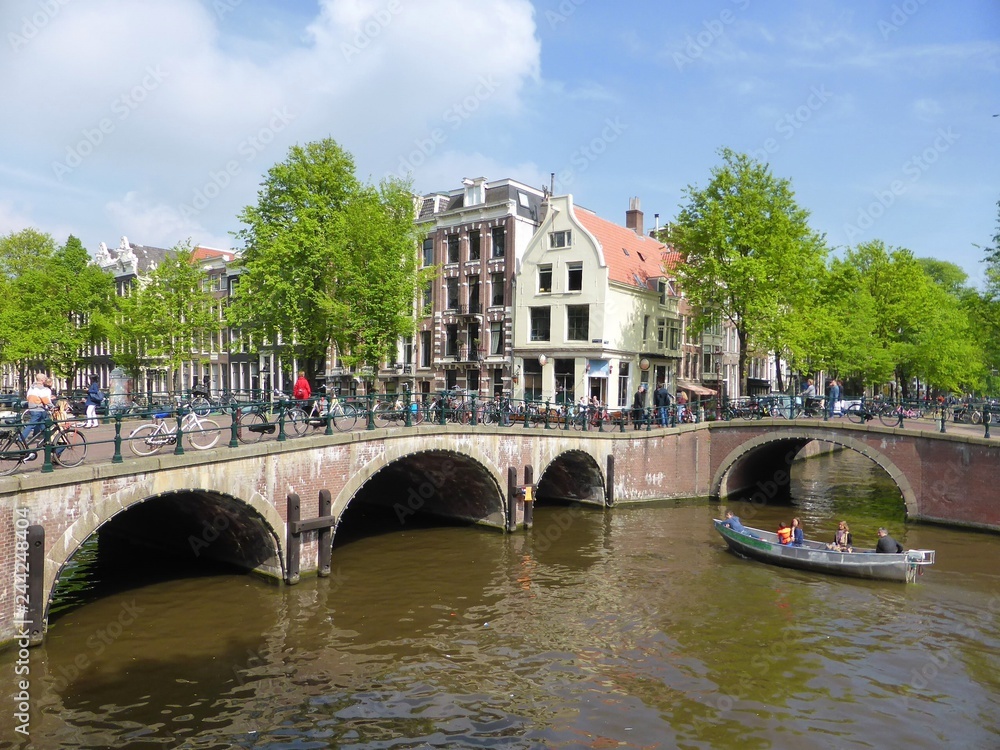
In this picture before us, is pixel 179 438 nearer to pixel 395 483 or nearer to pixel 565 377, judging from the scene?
pixel 395 483

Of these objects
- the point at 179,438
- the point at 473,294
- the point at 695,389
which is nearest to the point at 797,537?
the point at 179,438

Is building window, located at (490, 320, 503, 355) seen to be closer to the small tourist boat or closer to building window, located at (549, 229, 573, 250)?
building window, located at (549, 229, 573, 250)

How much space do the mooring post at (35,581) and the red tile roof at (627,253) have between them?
96.4ft

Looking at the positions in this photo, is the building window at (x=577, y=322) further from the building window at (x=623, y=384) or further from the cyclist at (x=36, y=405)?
the cyclist at (x=36, y=405)

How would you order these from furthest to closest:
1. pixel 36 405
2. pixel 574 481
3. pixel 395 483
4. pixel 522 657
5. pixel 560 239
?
pixel 560 239, pixel 574 481, pixel 395 483, pixel 36 405, pixel 522 657

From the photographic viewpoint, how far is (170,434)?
14523 mm

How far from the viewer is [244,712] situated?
35.2 ft

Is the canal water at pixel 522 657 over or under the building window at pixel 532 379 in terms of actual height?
under

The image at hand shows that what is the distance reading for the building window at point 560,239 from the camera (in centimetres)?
3669

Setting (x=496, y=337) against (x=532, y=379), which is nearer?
(x=532, y=379)

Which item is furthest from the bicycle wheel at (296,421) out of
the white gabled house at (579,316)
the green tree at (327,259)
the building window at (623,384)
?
the building window at (623,384)

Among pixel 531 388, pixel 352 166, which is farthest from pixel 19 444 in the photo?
pixel 531 388

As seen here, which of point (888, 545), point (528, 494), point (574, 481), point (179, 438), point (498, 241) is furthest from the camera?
point (498, 241)

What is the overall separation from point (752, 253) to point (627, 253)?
8.08m
